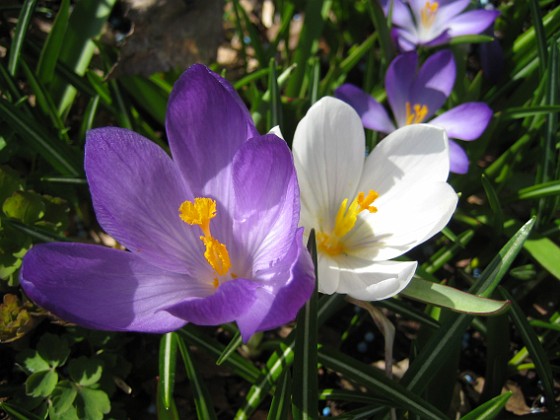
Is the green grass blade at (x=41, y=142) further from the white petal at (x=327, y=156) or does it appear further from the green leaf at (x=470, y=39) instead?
the green leaf at (x=470, y=39)

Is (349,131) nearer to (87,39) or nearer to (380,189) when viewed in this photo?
(380,189)

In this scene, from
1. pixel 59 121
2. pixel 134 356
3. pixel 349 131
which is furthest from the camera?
pixel 59 121

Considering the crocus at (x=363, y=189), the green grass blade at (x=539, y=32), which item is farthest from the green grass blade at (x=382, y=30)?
the crocus at (x=363, y=189)

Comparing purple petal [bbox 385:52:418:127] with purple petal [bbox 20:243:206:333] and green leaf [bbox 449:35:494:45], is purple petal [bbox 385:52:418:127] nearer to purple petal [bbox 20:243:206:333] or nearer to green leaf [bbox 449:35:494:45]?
green leaf [bbox 449:35:494:45]

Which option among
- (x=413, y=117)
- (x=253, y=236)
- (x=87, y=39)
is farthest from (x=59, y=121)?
(x=413, y=117)

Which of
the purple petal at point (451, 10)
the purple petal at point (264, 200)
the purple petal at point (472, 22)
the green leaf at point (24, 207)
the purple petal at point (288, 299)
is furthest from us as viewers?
the purple petal at point (451, 10)

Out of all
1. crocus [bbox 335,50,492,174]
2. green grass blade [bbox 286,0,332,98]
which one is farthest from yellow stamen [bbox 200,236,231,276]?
green grass blade [bbox 286,0,332,98]
